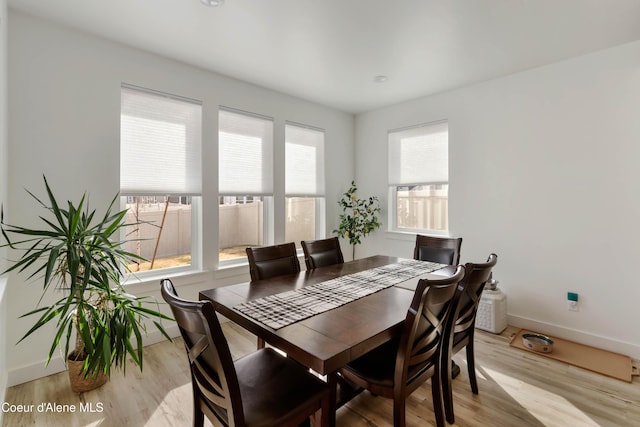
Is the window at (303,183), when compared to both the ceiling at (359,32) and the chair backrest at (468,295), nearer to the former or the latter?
the ceiling at (359,32)

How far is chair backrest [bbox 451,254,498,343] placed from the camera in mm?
1771

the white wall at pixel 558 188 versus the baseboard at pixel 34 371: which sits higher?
the white wall at pixel 558 188

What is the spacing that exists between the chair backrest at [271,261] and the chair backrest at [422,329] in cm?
122

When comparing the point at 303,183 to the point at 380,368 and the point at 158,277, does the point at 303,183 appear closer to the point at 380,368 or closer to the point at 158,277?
the point at 158,277

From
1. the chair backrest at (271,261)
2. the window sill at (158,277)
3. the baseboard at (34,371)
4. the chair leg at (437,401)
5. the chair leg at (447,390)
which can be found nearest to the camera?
the chair leg at (437,401)

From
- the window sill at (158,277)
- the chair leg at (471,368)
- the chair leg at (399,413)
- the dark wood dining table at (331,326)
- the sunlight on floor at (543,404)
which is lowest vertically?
the sunlight on floor at (543,404)

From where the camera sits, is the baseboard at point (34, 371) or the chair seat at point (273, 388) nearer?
the chair seat at point (273, 388)

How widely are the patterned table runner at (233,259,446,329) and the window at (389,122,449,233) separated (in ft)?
5.38

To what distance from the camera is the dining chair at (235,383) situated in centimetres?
113

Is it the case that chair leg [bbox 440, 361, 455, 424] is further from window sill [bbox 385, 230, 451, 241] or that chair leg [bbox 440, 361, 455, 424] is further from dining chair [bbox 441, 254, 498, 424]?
window sill [bbox 385, 230, 451, 241]

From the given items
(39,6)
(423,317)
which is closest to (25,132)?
(39,6)

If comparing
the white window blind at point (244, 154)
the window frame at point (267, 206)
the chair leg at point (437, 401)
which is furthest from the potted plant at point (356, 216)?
the chair leg at point (437, 401)

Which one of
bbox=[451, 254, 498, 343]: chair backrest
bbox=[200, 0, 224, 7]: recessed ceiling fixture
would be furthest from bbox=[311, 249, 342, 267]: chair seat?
bbox=[200, 0, 224, 7]: recessed ceiling fixture

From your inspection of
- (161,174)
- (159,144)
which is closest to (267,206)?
(161,174)
